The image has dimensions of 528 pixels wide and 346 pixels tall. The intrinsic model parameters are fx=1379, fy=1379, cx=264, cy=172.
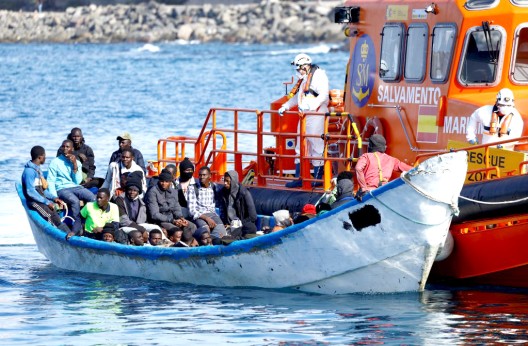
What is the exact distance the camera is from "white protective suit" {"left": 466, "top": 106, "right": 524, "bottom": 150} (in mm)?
15516

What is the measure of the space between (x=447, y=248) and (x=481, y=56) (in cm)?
257

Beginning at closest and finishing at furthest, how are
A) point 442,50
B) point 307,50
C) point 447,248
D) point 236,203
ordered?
point 447,248
point 442,50
point 236,203
point 307,50

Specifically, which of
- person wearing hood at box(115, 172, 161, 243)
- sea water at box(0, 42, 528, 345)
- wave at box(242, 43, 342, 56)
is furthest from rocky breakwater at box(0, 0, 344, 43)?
person wearing hood at box(115, 172, 161, 243)

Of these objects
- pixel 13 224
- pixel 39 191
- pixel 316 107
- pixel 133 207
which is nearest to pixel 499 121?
pixel 316 107

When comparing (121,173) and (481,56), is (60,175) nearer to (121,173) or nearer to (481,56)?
(121,173)

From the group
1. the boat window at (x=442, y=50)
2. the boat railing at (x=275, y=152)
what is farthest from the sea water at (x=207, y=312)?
the boat window at (x=442, y=50)

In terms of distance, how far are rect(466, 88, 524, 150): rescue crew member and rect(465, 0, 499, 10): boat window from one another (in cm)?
117

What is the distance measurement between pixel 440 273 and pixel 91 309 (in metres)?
3.97

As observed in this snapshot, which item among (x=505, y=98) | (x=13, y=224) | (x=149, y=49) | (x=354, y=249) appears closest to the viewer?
(x=354, y=249)

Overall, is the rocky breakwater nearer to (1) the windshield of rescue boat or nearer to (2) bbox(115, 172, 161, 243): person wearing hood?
(2) bbox(115, 172, 161, 243): person wearing hood

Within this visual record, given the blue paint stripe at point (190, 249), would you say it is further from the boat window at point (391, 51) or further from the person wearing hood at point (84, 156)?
the boat window at point (391, 51)

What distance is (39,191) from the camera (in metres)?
18.4

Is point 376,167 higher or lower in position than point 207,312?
higher

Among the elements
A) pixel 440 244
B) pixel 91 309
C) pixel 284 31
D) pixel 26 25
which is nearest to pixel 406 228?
pixel 440 244
